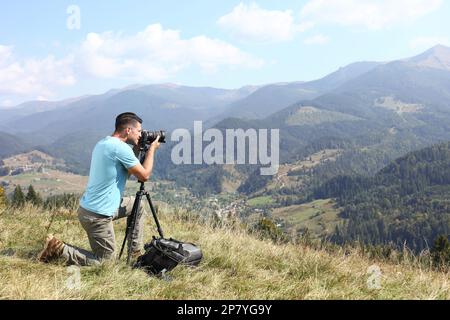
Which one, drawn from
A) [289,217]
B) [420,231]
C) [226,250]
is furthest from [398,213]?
[226,250]

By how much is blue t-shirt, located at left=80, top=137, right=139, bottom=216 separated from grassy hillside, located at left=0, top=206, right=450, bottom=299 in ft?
3.02

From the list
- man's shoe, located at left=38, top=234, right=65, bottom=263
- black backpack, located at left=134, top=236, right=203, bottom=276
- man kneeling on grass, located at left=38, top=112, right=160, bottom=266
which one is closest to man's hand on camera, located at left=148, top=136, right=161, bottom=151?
man kneeling on grass, located at left=38, top=112, right=160, bottom=266

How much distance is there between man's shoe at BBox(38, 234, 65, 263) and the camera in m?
5.66

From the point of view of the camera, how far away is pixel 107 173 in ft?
19.4

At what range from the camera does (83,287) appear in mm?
4578

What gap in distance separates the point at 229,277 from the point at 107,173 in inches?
90.5

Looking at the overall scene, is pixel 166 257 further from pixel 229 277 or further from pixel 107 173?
pixel 107 173

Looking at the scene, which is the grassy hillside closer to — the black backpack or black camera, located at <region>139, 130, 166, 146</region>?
the black backpack

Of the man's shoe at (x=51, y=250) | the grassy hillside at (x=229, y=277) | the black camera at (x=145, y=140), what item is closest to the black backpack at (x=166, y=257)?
the grassy hillside at (x=229, y=277)

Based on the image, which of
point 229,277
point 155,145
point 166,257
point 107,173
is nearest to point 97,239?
point 107,173

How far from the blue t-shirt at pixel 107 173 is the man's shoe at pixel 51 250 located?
636mm

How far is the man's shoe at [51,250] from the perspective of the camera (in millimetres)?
5664

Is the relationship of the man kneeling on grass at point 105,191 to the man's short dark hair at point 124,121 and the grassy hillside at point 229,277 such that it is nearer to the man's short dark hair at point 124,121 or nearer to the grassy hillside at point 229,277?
the man's short dark hair at point 124,121
